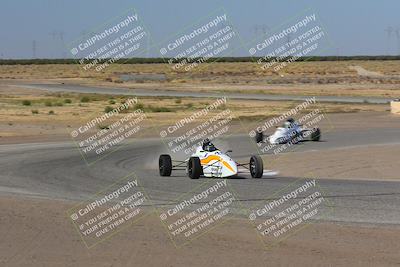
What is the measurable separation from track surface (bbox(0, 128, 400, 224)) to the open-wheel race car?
856mm

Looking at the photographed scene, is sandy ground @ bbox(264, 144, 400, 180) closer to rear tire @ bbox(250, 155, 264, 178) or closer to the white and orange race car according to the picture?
rear tire @ bbox(250, 155, 264, 178)

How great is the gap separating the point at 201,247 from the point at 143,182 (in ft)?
30.4

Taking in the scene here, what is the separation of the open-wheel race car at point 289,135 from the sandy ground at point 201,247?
67.1 ft

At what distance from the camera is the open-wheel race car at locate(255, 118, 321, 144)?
35.6m

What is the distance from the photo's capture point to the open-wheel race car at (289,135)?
35625 millimetres

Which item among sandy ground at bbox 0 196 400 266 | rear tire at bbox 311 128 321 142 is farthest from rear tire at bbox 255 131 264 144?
sandy ground at bbox 0 196 400 266

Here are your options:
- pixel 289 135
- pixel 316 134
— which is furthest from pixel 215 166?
pixel 316 134

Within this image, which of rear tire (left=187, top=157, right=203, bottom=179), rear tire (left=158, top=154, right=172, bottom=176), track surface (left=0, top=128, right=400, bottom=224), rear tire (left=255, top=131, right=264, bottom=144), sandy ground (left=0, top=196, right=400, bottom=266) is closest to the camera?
sandy ground (left=0, top=196, right=400, bottom=266)

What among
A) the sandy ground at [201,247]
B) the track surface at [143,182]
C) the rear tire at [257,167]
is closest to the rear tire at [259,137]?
the track surface at [143,182]

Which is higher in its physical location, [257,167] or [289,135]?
[257,167]

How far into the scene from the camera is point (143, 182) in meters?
22.1

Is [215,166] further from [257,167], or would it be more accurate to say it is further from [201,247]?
[201,247]

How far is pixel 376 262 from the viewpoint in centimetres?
1170

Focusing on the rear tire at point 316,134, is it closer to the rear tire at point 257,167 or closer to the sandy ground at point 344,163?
the sandy ground at point 344,163
